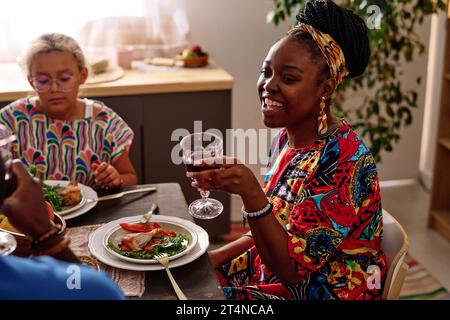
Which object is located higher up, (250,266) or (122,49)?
(122,49)

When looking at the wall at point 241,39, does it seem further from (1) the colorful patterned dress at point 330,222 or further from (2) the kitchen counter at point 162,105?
(1) the colorful patterned dress at point 330,222

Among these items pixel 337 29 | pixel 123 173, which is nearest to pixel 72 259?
pixel 337 29

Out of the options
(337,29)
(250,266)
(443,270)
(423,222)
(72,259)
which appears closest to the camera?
(72,259)

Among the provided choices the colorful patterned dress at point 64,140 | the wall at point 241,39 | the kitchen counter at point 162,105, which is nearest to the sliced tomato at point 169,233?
the colorful patterned dress at point 64,140

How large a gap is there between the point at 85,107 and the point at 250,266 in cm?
90

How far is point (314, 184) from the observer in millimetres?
1447

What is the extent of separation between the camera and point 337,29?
152cm

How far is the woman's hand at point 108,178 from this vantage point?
1822 mm

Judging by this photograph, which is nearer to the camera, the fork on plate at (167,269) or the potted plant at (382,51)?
the fork on plate at (167,269)

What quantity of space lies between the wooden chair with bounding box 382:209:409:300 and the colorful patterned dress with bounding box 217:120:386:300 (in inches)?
0.8

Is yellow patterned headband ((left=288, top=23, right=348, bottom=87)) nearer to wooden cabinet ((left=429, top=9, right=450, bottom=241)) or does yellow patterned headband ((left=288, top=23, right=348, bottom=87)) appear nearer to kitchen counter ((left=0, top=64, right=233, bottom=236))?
kitchen counter ((left=0, top=64, right=233, bottom=236))

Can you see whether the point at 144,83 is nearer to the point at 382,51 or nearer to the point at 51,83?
the point at 51,83

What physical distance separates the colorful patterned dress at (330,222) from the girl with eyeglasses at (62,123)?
0.73 m

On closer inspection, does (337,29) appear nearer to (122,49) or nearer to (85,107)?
(85,107)
